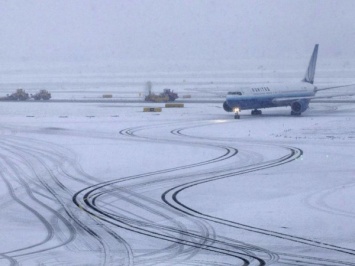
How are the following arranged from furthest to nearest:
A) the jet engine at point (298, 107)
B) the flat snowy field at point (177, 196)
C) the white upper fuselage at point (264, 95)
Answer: the jet engine at point (298, 107) → the white upper fuselage at point (264, 95) → the flat snowy field at point (177, 196)

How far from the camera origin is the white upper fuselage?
2756 inches

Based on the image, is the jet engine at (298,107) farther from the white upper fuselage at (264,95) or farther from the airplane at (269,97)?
the white upper fuselage at (264,95)

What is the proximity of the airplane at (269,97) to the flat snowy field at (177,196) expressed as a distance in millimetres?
10541

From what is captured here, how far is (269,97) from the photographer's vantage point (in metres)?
72.6

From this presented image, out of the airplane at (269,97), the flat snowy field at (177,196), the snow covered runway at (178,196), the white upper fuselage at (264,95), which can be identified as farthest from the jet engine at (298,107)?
the snow covered runway at (178,196)

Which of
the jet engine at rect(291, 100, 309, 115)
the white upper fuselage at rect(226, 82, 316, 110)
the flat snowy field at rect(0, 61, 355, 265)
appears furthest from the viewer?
the jet engine at rect(291, 100, 309, 115)

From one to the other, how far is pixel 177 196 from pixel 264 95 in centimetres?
4453

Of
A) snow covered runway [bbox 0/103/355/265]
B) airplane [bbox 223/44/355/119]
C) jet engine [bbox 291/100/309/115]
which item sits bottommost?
snow covered runway [bbox 0/103/355/265]

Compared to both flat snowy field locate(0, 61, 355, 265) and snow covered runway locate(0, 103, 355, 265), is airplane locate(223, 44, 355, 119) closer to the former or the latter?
flat snowy field locate(0, 61, 355, 265)

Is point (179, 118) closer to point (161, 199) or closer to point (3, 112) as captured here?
point (3, 112)

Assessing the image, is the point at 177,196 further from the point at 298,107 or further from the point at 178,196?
the point at 298,107

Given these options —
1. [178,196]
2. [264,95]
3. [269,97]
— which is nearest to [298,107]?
[269,97]

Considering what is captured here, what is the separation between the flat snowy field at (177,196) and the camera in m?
19.8

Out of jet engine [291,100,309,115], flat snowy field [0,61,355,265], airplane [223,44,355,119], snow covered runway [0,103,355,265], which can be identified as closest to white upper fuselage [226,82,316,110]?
airplane [223,44,355,119]
